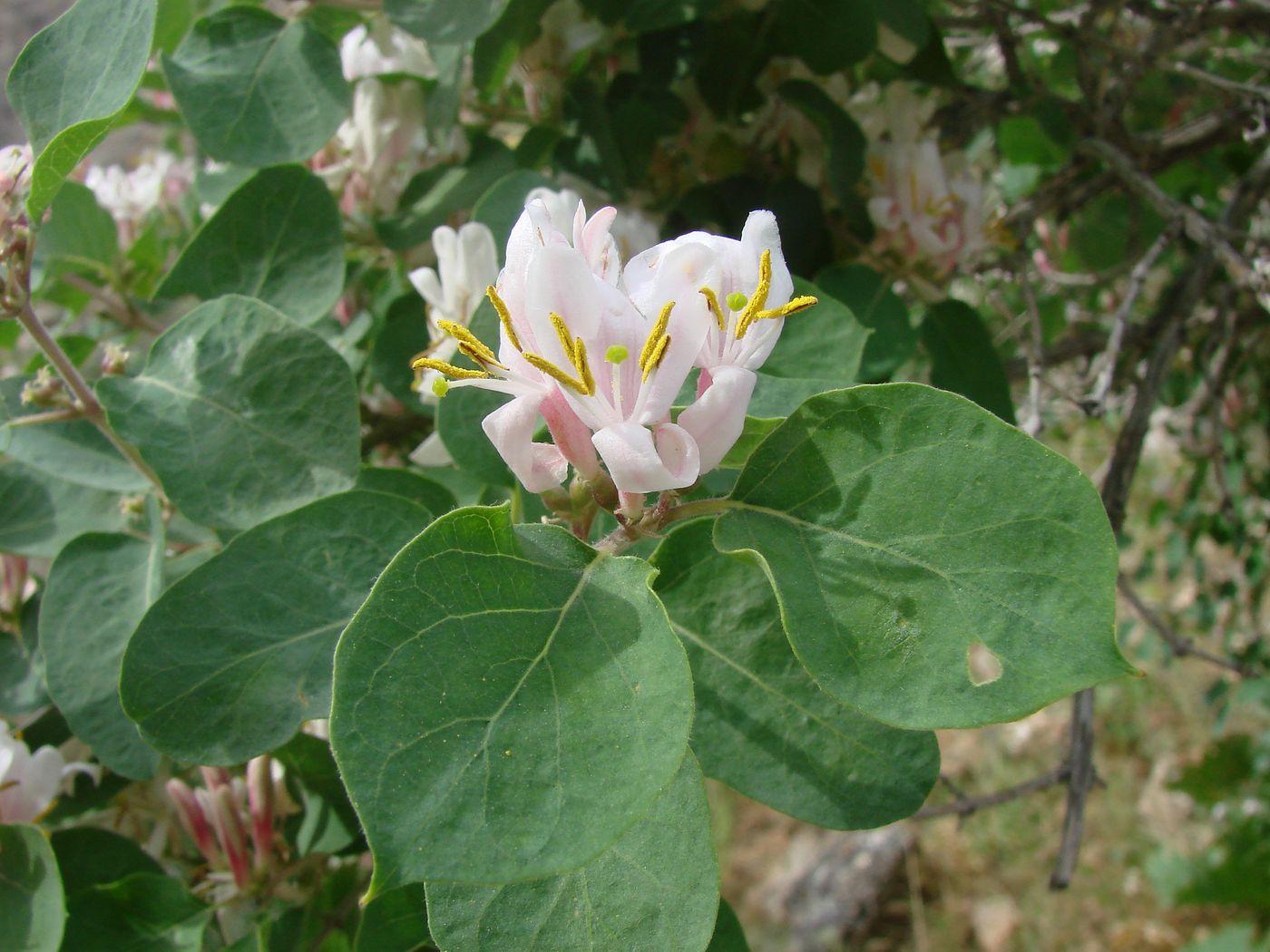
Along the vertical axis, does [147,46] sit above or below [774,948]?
above

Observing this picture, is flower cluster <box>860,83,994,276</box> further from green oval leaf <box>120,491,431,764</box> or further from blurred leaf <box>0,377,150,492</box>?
blurred leaf <box>0,377,150,492</box>

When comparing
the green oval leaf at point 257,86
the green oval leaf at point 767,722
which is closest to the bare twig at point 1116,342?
the green oval leaf at point 767,722

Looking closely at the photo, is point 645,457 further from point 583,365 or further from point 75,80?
point 75,80

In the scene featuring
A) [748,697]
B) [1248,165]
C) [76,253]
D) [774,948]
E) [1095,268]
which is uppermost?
[76,253]

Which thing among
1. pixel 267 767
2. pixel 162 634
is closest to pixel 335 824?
pixel 267 767

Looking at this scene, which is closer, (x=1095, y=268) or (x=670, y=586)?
(x=670, y=586)

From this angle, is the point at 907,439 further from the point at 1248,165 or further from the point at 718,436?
the point at 1248,165

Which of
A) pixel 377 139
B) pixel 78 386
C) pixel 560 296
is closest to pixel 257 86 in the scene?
pixel 377 139
